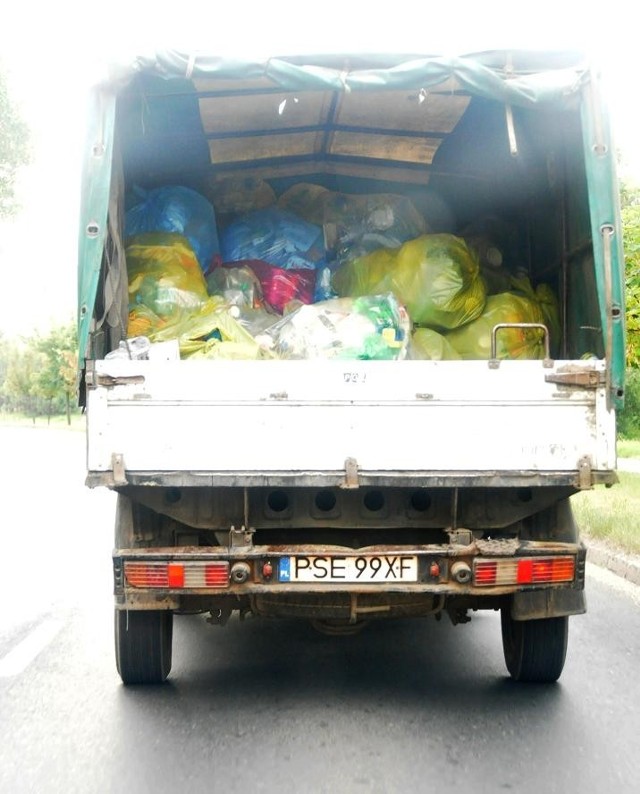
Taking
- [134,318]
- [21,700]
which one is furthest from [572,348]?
[21,700]

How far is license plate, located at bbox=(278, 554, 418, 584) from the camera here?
414 centimetres

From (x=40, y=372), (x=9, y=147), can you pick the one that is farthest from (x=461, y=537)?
(x=40, y=372)

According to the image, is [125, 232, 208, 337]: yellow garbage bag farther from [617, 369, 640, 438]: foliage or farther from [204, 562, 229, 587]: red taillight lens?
[617, 369, 640, 438]: foliage

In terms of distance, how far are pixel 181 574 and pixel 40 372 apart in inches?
2123

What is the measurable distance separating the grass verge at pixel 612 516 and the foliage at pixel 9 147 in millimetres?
14552

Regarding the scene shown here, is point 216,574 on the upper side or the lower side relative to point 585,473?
lower

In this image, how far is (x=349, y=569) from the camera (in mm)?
4148

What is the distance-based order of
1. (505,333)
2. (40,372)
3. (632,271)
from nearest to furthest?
1. (505,333)
2. (632,271)
3. (40,372)

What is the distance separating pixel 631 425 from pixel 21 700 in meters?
31.9

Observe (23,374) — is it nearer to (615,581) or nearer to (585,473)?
(615,581)

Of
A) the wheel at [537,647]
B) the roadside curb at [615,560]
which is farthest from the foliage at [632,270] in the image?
the wheel at [537,647]

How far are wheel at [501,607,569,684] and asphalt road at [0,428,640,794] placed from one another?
0.28 ft

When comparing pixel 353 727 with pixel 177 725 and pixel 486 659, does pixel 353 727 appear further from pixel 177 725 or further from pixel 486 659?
pixel 486 659

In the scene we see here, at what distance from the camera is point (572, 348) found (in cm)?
554
